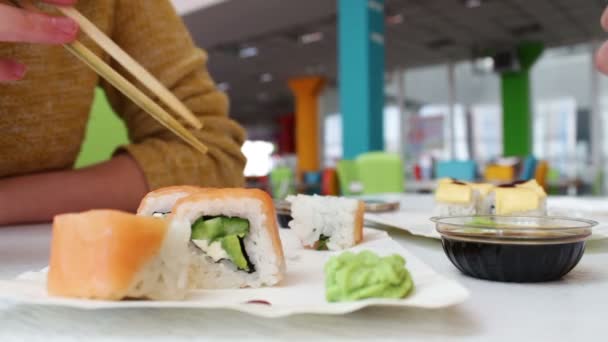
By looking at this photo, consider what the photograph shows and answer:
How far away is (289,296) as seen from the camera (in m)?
0.55

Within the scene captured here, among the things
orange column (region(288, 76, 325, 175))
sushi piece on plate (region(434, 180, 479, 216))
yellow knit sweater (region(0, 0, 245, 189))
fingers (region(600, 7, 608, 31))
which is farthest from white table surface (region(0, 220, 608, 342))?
orange column (region(288, 76, 325, 175))

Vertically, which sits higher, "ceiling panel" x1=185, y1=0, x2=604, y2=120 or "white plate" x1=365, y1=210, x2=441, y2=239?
"ceiling panel" x1=185, y1=0, x2=604, y2=120

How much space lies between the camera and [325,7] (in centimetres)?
800

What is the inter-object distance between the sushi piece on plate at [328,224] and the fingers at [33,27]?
1.50 feet

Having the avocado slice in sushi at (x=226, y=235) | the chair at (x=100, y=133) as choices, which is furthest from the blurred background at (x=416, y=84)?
the avocado slice in sushi at (x=226, y=235)

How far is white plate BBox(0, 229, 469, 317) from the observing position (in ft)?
1.50

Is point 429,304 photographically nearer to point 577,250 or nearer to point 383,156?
point 577,250

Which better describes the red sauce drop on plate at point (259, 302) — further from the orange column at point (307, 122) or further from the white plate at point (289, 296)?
the orange column at point (307, 122)

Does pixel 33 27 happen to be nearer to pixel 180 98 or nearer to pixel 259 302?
pixel 259 302

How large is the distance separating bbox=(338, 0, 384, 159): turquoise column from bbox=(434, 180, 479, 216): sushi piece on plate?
5469 mm

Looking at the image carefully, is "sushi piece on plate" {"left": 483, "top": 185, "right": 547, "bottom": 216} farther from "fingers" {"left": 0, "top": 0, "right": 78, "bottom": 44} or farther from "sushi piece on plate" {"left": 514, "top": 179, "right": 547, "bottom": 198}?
"fingers" {"left": 0, "top": 0, "right": 78, "bottom": 44}

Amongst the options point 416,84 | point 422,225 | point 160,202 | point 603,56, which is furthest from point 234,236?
point 416,84

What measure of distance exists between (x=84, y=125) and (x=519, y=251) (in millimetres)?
1245

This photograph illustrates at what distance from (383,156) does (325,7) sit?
14.9ft
